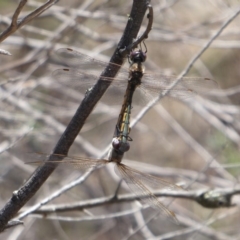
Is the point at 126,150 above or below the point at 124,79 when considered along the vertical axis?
below

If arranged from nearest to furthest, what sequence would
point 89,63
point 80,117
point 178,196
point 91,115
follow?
point 80,117
point 89,63
point 178,196
point 91,115

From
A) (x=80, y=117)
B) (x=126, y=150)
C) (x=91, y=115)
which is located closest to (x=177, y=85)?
(x=126, y=150)

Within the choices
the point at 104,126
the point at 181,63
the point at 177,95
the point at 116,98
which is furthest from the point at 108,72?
the point at 181,63

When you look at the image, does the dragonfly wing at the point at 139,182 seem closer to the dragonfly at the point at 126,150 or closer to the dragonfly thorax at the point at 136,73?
the dragonfly at the point at 126,150

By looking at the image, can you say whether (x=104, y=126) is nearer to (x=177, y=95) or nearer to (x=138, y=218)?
(x=138, y=218)

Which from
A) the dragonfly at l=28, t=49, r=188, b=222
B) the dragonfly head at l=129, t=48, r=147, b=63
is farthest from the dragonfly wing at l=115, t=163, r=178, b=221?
the dragonfly head at l=129, t=48, r=147, b=63

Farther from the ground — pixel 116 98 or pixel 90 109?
pixel 116 98

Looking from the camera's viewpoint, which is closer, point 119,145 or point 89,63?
point 119,145

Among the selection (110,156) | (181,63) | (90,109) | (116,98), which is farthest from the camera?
(181,63)

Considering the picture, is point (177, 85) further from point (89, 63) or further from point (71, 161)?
point (71, 161)

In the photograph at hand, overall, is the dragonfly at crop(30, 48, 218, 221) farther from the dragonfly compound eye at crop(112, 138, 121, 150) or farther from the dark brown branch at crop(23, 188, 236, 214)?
the dark brown branch at crop(23, 188, 236, 214)

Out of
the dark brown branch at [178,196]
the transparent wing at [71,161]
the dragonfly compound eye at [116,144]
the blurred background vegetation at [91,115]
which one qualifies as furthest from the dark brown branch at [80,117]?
the dark brown branch at [178,196]
